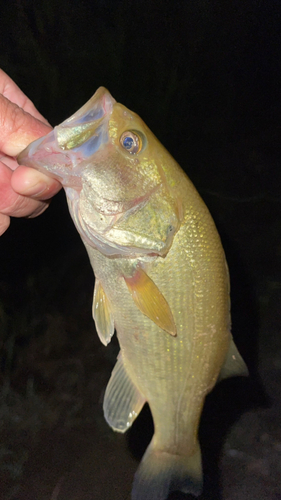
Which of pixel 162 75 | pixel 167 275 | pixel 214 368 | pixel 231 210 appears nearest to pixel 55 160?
pixel 167 275

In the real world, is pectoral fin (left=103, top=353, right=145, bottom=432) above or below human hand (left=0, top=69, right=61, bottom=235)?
below

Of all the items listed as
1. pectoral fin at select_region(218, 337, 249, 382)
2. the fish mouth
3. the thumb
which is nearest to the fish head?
→ the fish mouth

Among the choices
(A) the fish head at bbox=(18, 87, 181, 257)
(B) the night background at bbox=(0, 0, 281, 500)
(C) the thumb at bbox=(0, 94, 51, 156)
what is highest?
(C) the thumb at bbox=(0, 94, 51, 156)

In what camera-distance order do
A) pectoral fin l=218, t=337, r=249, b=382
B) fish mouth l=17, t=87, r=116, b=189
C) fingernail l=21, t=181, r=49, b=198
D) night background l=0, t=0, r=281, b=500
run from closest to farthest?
1. fish mouth l=17, t=87, r=116, b=189
2. fingernail l=21, t=181, r=49, b=198
3. pectoral fin l=218, t=337, r=249, b=382
4. night background l=0, t=0, r=281, b=500

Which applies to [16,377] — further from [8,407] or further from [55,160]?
[55,160]

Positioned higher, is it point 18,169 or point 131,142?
point 18,169

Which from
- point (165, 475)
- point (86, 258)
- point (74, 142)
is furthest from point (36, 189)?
point (86, 258)

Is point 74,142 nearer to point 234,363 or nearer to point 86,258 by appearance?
point 234,363

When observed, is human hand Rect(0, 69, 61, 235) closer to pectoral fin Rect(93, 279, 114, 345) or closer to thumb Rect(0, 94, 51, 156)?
thumb Rect(0, 94, 51, 156)
